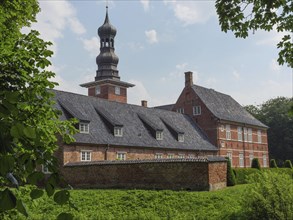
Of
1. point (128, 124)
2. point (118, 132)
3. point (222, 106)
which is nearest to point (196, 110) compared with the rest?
point (222, 106)

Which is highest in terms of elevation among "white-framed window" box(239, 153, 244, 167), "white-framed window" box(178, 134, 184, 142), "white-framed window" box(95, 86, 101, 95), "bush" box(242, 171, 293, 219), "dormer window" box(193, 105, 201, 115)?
"white-framed window" box(95, 86, 101, 95)

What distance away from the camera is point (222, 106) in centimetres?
4578

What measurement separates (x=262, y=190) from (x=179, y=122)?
27583mm

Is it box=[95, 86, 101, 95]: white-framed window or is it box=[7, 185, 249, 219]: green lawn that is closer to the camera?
box=[7, 185, 249, 219]: green lawn

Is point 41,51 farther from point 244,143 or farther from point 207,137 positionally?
point 244,143

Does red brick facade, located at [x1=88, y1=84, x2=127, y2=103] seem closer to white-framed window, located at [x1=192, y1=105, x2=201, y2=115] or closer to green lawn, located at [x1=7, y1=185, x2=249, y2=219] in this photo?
white-framed window, located at [x1=192, y1=105, x2=201, y2=115]

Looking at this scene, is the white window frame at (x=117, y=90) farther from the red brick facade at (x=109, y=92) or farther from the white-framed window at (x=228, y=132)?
the white-framed window at (x=228, y=132)

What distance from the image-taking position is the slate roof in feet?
96.3

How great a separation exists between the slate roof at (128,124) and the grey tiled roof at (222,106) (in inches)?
165

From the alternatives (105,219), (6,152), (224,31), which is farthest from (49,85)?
(105,219)

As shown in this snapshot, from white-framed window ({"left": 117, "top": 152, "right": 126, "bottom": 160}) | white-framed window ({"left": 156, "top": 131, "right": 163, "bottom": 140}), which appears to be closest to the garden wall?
white-framed window ({"left": 117, "top": 152, "right": 126, "bottom": 160})

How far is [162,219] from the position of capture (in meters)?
13.9

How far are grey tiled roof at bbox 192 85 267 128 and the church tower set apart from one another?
15.2m

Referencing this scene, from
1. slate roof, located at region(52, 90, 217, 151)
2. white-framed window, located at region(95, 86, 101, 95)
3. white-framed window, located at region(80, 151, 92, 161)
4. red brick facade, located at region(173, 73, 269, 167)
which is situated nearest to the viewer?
white-framed window, located at region(80, 151, 92, 161)
